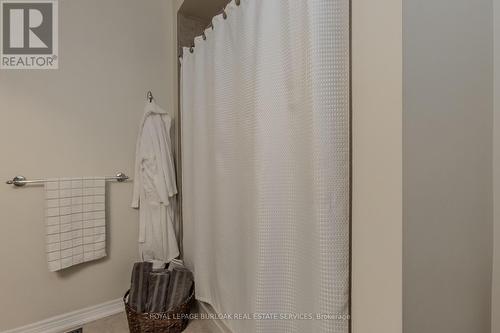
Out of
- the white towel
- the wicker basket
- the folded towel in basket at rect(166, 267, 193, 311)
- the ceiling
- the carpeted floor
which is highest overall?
the ceiling

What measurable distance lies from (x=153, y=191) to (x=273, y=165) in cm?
111

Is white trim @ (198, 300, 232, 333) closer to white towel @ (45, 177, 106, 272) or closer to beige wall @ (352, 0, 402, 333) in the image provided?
white towel @ (45, 177, 106, 272)

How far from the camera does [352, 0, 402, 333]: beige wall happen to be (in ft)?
1.71

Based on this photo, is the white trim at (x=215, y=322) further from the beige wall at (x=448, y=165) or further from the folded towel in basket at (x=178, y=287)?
the beige wall at (x=448, y=165)

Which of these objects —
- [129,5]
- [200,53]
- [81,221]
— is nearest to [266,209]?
[200,53]

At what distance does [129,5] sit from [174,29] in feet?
1.04

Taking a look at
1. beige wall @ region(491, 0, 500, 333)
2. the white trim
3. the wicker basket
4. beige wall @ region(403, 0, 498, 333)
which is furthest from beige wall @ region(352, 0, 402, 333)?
the wicker basket

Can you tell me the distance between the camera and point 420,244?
54 cm

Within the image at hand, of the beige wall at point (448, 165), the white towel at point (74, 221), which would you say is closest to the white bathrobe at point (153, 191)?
the white towel at point (74, 221)

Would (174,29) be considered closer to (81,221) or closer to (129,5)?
(129,5)

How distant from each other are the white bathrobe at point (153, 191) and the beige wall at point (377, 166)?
4.45 ft

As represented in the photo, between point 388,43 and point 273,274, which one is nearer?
point 388,43

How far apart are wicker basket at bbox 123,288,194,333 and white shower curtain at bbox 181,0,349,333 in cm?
19

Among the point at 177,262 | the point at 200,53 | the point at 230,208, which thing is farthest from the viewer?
the point at 177,262
